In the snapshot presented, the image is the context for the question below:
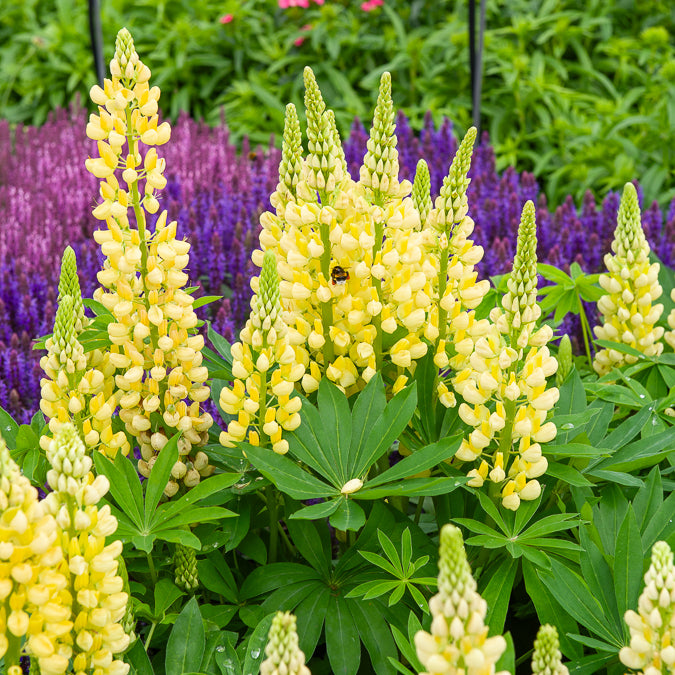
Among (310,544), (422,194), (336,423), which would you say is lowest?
(310,544)

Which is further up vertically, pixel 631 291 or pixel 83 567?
pixel 631 291

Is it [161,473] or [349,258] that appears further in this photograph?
[349,258]

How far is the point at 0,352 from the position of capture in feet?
9.59

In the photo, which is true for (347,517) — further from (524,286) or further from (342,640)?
(524,286)

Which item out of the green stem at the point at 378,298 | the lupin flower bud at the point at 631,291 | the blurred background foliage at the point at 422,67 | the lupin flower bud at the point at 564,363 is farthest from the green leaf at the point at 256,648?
the blurred background foliage at the point at 422,67

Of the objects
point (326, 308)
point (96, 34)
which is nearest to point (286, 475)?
point (326, 308)

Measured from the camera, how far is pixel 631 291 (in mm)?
2189

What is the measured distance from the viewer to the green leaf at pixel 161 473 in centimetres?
152

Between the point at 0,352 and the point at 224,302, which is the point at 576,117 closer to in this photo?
the point at 224,302

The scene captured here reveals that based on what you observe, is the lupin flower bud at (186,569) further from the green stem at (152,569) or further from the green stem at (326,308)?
the green stem at (326,308)

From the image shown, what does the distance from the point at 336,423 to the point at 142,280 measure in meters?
0.45

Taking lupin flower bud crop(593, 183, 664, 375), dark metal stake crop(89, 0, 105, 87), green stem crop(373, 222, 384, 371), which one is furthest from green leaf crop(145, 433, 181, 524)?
dark metal stake crop(89, 0, 105, 87)

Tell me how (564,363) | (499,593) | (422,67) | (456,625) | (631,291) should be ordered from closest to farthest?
(456,625) < (499,593) < (564,363) < (631,291) < (422,67)

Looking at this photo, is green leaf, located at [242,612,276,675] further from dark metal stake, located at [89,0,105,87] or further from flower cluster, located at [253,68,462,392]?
dark metal stake, located at [89,0,105,87]
